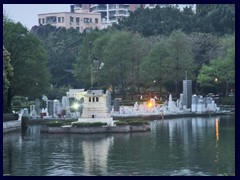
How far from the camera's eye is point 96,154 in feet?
117

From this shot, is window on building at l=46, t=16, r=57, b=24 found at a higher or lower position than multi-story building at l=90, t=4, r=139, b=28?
lower

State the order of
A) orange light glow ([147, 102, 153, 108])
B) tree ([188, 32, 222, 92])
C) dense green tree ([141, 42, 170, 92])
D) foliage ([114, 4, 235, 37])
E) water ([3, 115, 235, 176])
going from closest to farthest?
water ([3, 115, 235, 176]) < orange light glow ([147, 102, 153, 108]) < dense green tree ([141, 42, 170, 92]) < tree ([188, 32, 222, 92]) < foliage ([114, 4, 235, 37])

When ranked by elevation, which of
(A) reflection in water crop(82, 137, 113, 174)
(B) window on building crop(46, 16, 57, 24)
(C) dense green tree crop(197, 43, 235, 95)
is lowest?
(A) reflection in water crop(82, 137, 113, 174)

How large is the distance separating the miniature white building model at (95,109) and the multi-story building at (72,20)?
101078 millimetres

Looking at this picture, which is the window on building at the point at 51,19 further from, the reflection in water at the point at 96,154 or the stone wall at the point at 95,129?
the reflection in water at the point at 96,154

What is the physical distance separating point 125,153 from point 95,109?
14.2 m

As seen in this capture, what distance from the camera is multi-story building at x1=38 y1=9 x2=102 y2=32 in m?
152

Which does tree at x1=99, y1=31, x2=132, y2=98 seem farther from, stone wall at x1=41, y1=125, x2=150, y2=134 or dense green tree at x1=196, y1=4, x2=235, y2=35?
stone wall at x1=41, y1=125, x2=150, y2=134

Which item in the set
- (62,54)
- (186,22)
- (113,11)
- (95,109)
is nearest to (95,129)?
(95,109)

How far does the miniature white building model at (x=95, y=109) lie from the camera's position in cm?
4938

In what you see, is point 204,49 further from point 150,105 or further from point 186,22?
point 150,105

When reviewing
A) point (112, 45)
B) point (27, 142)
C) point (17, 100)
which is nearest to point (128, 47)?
point (112, 45)

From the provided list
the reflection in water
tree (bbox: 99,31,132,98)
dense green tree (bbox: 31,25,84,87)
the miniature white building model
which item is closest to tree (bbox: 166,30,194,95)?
tree (bbox: 99,31,132,98)

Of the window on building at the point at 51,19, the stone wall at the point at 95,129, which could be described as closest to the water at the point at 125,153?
the stone wall at the point at 95,129
